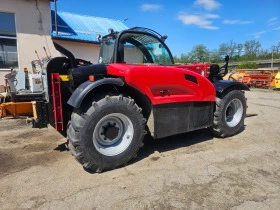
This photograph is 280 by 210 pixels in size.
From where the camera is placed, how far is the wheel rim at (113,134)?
11.0 feet

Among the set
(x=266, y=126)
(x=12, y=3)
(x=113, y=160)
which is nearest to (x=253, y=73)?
(x=266, y=126)

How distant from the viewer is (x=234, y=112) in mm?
5219

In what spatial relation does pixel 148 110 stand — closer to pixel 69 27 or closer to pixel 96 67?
pixel 96 67

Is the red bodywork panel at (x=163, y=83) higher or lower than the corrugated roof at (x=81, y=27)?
lower

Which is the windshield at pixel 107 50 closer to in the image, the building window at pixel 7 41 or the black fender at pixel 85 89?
the black fender at pixel 85 89

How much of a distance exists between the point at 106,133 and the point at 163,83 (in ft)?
3.93

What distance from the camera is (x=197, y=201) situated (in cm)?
263

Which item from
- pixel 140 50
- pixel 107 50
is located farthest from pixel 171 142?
pixel 107 50

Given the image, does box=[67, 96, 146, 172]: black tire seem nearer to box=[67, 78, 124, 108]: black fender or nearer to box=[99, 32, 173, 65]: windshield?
box=[67, 78, 124, 108]: black fender

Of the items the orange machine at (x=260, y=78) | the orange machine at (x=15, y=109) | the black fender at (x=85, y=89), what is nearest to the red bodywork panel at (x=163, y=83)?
the black fender at (x=85, y=89)

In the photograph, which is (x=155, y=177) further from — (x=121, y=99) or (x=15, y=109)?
(x=15, y=109)

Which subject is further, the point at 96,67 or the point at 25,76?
the point at 25,76

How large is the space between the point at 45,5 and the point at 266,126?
10.2 meters

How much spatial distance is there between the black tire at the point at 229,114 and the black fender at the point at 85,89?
2.36 m
